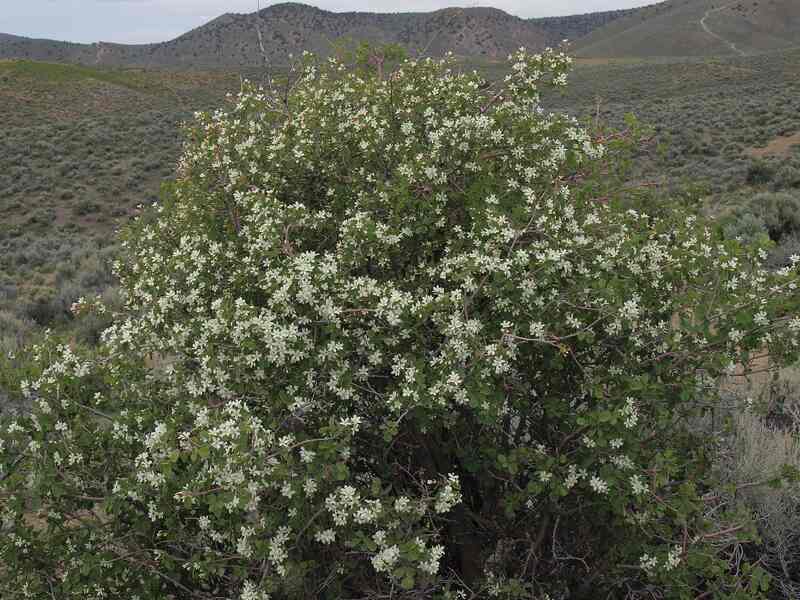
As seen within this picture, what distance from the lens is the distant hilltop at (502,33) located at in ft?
339

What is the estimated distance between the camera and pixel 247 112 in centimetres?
Answer: 478

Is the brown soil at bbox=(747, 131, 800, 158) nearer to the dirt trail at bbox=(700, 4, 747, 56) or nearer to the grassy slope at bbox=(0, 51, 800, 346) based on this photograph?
the grassy slope at bbox=(0, 51, 800, 346)

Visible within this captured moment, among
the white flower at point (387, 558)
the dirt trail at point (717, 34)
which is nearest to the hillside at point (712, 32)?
the dirt trail at point (717, 34)

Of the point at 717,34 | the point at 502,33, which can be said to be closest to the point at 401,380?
the point at 717,34

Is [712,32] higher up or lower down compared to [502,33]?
lower down

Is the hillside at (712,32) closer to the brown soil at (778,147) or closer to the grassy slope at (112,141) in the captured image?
the grassy slope at (112,141)

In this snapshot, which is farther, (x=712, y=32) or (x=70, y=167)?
(x=712, y=32)

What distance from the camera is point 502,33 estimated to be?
122312 millimetres

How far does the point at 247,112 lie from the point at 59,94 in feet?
167

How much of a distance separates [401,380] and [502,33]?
424 ft

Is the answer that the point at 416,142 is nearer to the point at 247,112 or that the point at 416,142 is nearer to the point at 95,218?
the point at 247,112

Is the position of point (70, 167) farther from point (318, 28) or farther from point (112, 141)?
point (318, 28)

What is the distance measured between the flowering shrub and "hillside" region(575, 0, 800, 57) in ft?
346

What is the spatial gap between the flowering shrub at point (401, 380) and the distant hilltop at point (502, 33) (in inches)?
3664
